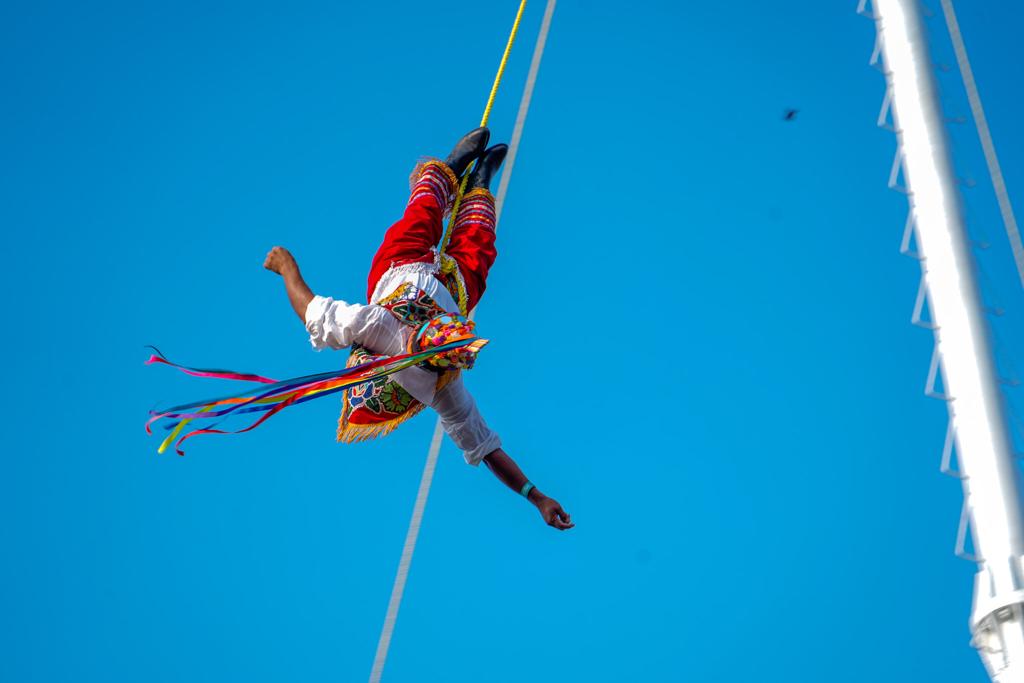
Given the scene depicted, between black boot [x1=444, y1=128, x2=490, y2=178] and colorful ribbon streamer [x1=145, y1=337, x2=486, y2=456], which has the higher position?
black boot [x1=444, y1=128, x2=490, y2=178]

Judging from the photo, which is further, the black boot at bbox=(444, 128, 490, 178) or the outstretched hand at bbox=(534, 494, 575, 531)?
the black boot at bbox=(444, 128, 490, 178)

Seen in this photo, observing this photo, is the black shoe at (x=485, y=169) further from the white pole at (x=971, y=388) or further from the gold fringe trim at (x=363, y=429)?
the white pole at (x=971, y=388)

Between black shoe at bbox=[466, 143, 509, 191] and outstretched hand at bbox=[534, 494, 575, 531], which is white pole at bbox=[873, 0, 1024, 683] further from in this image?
black shoe at bbox=[466, 143, 509, 191]

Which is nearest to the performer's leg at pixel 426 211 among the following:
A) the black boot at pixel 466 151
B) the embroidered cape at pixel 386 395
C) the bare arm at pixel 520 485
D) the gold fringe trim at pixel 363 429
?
the black boot at pixel 466 151

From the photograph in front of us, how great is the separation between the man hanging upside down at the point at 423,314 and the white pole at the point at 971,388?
4.40 feet

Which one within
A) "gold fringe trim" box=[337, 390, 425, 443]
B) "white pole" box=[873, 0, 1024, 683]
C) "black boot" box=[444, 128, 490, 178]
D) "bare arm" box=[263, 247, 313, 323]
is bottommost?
"white pole" box=[873, 0, 1024, 683]

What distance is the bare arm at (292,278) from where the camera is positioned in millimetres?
3748

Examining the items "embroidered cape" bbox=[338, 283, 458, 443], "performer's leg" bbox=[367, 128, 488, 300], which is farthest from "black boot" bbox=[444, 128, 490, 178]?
"embroidered cape" bbox=[338, 283, 458, 443]

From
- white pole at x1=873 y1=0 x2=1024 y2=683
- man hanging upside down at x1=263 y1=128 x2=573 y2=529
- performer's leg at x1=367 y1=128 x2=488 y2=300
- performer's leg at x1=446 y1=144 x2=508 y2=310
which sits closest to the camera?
white pole at x1=873 y1=0 x2=1024 y2=683

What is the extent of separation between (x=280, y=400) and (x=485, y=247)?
3.14 ft

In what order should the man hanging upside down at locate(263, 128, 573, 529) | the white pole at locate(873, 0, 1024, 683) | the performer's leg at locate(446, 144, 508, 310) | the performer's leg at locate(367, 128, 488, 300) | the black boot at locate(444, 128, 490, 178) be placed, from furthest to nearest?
the black boot at locate(444, 128, 490, 178) < the performer's leg at locate(446, 144, 508, 310) < the performer's leg at locate(367, 128, 488, 300) < the man hanging upside down at locate(263, 128, 573, 529) < the white pole at locate(873, 0, 1024, 683)

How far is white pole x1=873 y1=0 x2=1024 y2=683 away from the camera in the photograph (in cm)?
231

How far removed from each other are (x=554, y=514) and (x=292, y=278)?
3.15 feet

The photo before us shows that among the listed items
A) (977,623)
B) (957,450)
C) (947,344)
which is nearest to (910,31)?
(947,344)
